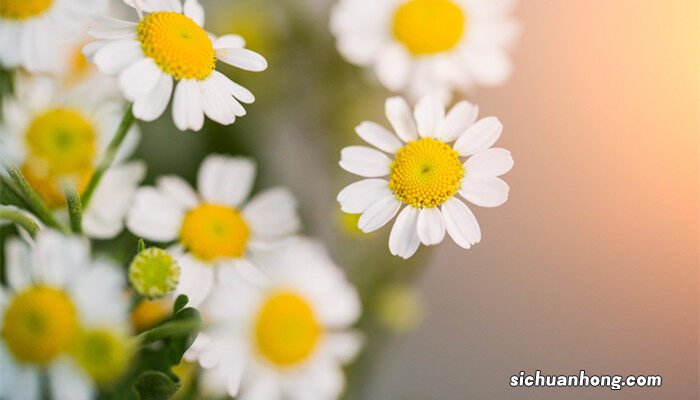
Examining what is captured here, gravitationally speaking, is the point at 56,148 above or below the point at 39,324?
above

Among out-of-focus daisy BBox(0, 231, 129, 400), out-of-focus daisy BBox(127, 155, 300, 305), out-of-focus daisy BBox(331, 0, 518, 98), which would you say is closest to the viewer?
out-of-focus daisy BBox(0, 231, 129, 400)

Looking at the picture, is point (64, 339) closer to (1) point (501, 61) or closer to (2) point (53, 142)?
(2) point (53, 142)

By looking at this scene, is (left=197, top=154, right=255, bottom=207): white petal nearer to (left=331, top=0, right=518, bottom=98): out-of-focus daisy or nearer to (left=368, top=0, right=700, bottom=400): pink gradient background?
(left=331, top=0, right=518, bottom=98): out-of-focus daisy

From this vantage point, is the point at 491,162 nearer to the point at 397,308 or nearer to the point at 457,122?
the point at 457,122

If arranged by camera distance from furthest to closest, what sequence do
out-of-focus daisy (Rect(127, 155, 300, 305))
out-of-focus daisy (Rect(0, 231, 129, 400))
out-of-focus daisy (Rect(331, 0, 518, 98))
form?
out-of-focus daisy (Rect(331, 0, 518, 98)) < out-of-focus daisy (Rect(127, 155, 300, 305)) < out-of-focus daisy (Rect(0, 231, 129, 400))

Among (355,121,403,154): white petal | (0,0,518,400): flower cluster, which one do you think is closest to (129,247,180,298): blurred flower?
(0,0,518,400): flower cluster

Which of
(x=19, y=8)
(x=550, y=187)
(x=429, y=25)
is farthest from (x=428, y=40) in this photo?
(x=19, y=8)
